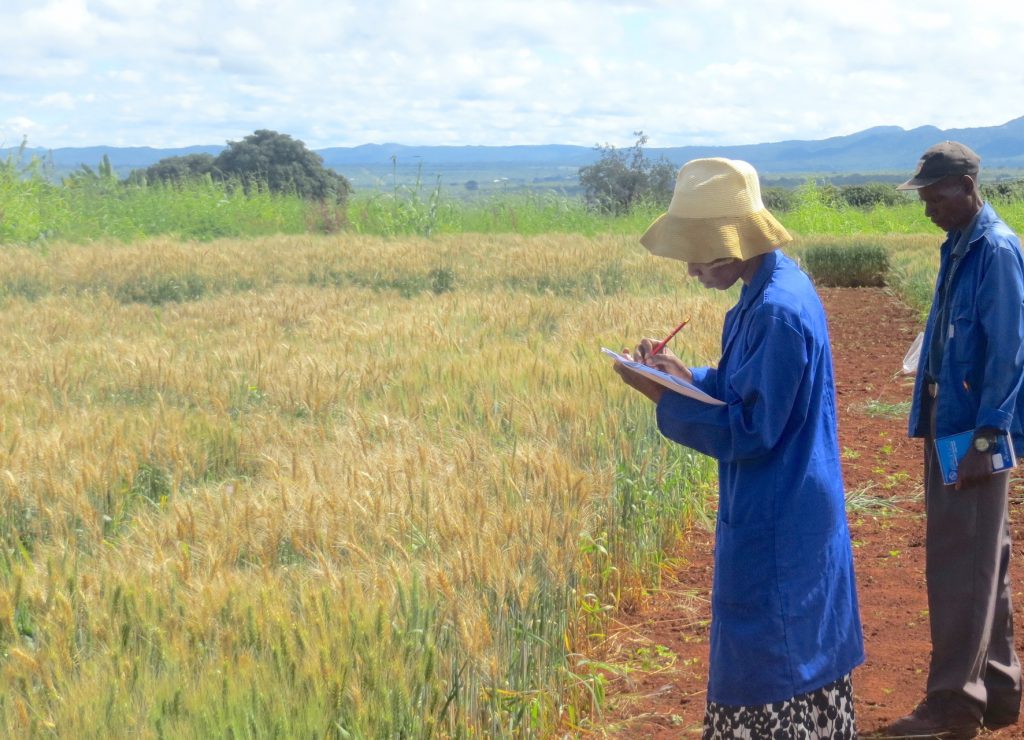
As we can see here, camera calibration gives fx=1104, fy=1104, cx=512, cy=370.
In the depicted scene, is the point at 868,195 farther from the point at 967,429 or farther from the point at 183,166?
the point at 967,429

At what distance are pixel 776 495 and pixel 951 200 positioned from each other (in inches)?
51.6

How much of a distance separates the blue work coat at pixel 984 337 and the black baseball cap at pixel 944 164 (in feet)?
0.48

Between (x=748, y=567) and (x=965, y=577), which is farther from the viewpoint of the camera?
(x=965, y=577)

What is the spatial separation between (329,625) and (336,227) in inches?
827

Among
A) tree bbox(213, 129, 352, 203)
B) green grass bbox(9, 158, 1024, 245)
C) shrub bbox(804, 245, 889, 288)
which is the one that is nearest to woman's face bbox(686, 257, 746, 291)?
shrub bbox(804, 245, 889, 288)

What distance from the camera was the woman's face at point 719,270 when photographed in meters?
2.39

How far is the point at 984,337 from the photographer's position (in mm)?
3068

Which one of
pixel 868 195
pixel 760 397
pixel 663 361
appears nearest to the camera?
pixel 760 397

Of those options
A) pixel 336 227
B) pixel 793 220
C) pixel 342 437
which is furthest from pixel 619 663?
pixel 793 220

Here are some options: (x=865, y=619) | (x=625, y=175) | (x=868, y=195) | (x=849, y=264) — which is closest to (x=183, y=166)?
(x=625, y=175)

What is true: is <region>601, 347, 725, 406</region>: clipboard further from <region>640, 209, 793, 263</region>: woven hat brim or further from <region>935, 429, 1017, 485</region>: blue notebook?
<region>935, 429, 1017, 485</region>: blue notebook

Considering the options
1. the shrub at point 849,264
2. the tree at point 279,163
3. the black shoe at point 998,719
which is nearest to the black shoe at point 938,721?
the black shoe at point 998,719

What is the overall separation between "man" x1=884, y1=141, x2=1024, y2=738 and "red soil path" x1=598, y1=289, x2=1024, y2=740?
10.1 inches

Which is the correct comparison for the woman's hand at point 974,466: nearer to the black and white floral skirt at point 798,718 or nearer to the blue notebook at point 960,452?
the blue notebook at point 960,452
